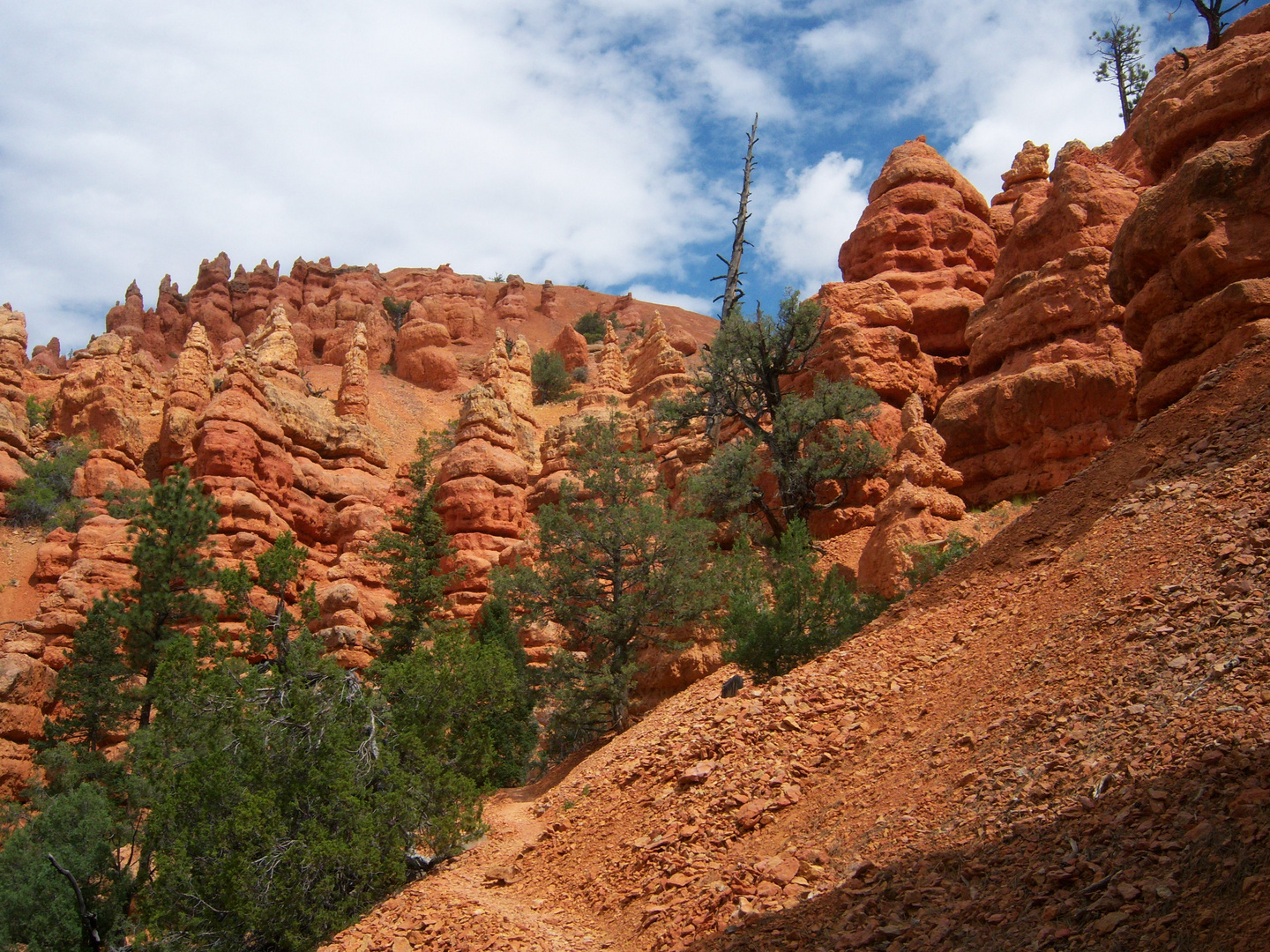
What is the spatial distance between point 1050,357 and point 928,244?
27.9ft

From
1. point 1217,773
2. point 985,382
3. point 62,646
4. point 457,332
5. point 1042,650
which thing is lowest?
point 1217,773

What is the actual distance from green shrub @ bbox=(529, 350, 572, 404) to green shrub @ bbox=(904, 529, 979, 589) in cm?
3710

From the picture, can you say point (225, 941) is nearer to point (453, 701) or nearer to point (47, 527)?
point (453, 701)

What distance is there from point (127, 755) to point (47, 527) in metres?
16.1

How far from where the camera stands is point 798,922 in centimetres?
578

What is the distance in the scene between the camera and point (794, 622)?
13000 mm

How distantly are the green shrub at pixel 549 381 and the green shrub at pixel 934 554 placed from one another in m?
37.1

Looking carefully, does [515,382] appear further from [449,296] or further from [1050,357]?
[449,296]

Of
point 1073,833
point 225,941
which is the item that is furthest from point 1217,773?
point 225,941

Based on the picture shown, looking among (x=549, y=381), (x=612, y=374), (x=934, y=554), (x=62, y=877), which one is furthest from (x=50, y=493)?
(x=934, y=554)

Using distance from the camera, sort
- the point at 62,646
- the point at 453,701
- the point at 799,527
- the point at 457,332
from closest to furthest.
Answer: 1. the point at 453,701
2. the point at 799,527
3. the point at 62,646
4. the point at 457,332

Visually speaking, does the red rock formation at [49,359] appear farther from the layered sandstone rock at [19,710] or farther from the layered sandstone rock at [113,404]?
the layered sandstone rock at [19,710]

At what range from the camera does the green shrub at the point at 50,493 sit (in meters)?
30.2

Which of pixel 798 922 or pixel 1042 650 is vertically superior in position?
pixel 1042 650
